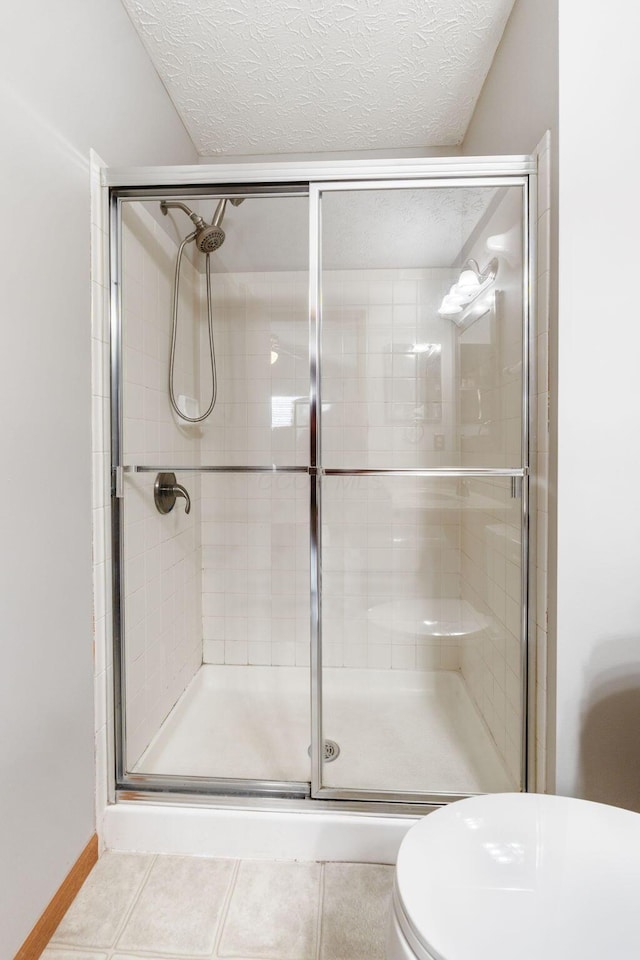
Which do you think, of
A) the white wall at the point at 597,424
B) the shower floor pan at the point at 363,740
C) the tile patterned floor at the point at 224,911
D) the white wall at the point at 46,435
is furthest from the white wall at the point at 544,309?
the white wall at the point at 46,435

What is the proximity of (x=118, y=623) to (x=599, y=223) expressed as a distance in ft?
5.61

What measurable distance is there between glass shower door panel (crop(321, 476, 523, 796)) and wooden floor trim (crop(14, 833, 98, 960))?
66 centimetres

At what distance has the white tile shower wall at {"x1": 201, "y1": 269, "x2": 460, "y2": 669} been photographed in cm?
139

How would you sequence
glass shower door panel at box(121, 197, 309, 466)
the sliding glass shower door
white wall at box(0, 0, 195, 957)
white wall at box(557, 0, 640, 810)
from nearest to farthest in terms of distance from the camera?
white wall at box(0, 0, 195, 957) < white wall at box(557, 0, 640, 810) < the sliding glass shower door < glass shower door panel at box(121, 197, 309, 466)

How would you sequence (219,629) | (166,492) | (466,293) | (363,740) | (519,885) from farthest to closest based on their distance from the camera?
1. (219,629)
2. (166,492)
3. (363,740)
4. (466,293)
5. (519,885)

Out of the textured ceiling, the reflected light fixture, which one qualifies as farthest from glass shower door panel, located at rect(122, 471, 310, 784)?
the textured ceiling

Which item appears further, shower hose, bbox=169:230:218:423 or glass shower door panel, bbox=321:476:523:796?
shower hose, bbox=169:230:218:423

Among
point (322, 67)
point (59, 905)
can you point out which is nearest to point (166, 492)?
Result: point (59, 905)

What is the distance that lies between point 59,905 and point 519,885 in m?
1.10

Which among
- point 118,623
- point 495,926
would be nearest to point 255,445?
point 118,623

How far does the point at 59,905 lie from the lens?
1.13m

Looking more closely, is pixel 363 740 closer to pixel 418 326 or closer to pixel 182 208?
pixel 418 326

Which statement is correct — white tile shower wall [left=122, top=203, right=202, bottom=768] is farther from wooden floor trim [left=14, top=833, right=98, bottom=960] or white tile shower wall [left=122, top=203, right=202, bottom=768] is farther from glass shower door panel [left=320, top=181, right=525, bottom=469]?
glass shower door panel [left=320, top=181, right=525, bottom=469]

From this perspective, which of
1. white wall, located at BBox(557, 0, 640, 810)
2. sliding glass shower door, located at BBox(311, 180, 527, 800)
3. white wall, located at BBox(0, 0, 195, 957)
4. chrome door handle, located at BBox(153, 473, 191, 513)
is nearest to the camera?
white wall, located at BBox(0, 0, 195, 957)
